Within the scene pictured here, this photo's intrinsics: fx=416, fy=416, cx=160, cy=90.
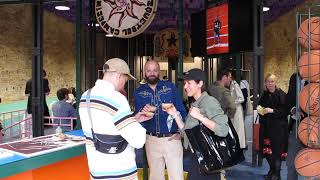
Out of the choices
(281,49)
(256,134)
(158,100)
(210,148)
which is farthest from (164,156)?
(281,49)

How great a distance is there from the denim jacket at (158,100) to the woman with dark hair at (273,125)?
1.72 m

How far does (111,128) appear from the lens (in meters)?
2.51

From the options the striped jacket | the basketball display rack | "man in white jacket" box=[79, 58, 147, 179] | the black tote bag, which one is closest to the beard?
the black tote bag

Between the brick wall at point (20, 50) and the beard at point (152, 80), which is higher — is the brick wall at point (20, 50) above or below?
above

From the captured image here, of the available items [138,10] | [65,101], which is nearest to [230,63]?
[65,101]

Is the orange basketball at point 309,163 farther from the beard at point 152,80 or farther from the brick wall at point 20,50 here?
the brick wall at point 20,50

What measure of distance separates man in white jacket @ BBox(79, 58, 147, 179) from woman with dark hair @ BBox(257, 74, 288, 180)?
2898 millimetres

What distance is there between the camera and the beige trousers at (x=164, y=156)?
3730 millimetres

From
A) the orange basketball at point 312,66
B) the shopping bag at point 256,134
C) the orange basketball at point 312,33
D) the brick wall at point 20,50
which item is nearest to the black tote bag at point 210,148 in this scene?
the orange basketball at point 312,66

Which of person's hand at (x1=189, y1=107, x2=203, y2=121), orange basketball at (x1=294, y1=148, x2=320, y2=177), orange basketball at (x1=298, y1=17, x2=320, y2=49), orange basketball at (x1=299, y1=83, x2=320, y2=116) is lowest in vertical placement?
orange basketball at (x1=294, y1=148, x2=320, y2=177)

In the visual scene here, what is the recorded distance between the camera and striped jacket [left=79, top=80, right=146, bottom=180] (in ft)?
8.16

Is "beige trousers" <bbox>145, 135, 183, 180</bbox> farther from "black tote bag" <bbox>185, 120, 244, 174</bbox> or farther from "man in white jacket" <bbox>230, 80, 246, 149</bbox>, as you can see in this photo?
"man in white jacket" <bbox>230, 80, 246, 149</bbox>

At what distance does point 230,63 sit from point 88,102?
9.44m

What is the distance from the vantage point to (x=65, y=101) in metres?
6.47
